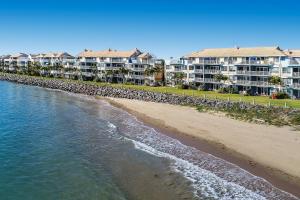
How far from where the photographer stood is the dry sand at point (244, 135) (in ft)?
106

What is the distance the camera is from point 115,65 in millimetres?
122875

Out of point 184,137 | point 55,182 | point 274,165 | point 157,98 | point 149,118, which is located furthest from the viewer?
point 157,98

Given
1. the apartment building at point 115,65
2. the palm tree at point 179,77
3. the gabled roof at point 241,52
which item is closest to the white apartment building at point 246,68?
the gabled roof at point 241,52

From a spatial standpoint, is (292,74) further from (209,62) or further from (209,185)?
(209,185)

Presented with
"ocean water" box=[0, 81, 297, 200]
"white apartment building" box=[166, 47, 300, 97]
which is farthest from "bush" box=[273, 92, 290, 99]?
"ocean water" box=[0, 81, 297, 200]

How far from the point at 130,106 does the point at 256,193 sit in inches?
1807

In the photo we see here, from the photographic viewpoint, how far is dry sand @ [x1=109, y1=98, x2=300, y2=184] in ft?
106

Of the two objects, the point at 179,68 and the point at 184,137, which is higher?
the point at 179,68

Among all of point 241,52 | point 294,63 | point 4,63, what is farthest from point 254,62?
point 4,63

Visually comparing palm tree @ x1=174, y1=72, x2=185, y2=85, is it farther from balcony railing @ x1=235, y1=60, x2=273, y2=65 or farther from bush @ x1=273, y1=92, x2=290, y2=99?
bush @ x1=273, y1=92, x2=290, y2=99

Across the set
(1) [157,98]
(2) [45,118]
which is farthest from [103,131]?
(1) [157,98]

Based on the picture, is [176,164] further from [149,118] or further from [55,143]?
[149,118]

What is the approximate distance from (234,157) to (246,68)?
170 ft

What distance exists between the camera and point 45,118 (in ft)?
189
